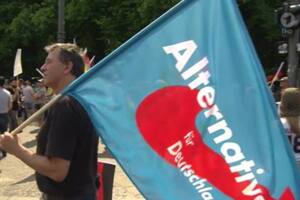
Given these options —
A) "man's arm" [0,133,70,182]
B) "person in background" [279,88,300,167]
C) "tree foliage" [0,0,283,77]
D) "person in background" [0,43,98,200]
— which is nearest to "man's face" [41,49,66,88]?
"person in background" [0,43,98,200]

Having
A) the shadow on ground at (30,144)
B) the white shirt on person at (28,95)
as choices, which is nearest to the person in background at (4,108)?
the shadow on ground at (30,144)

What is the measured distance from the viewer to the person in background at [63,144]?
10.9 ft

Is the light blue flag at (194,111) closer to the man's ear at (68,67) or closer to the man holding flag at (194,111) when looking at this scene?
the man holding flag at (194,111)

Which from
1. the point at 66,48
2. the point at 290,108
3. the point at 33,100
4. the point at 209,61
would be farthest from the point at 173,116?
the point at 33,100

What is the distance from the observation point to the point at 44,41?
2989 cm

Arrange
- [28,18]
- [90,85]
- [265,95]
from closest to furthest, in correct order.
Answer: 1. [265,95]
2. [90,85]
3. [28,18]

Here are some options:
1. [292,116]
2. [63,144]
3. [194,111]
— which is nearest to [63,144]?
[63,144]

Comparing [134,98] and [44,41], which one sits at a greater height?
[134,98]

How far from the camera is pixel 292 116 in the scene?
5.47 m

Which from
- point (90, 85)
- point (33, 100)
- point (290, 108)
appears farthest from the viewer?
point (33, 100)

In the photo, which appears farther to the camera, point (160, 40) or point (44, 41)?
point (44, 41)

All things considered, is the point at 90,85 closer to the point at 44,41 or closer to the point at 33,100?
the point at 33,100

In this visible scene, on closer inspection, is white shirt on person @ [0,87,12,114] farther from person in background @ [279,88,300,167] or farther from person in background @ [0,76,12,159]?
person in background @ [279,88,300,167]

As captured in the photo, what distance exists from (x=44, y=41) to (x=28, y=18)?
125cm
